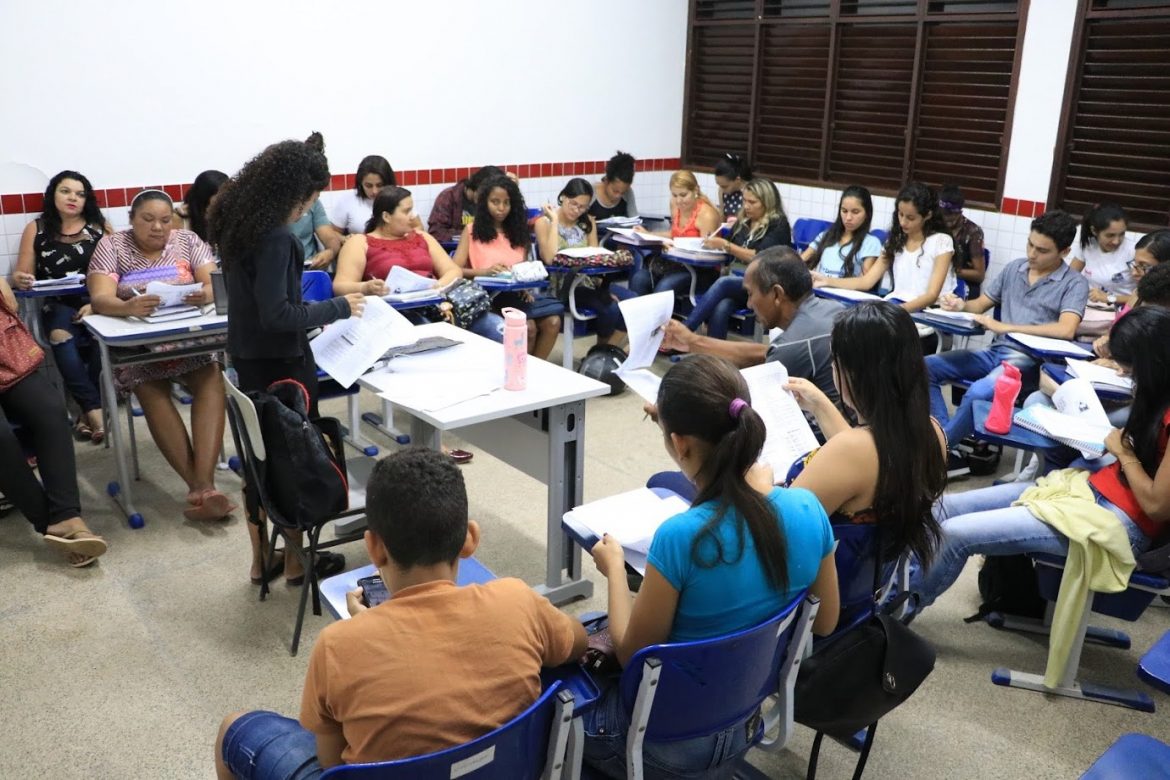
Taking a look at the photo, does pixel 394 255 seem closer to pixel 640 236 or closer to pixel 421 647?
pixel 640 236

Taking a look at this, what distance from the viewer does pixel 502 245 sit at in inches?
221

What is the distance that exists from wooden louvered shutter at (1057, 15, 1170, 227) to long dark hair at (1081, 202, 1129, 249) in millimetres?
224

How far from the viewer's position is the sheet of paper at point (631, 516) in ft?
7.33

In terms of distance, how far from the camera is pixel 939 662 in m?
3.16

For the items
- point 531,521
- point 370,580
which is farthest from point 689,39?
point 370,580

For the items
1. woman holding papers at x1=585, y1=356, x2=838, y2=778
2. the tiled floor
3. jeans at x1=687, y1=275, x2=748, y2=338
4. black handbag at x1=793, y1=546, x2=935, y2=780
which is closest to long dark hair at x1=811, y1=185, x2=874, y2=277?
jeans at x1=687, y1=275, x2=748, y2=338

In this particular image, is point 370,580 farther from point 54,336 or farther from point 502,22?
point 502,22

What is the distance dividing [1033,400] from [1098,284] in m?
2.31

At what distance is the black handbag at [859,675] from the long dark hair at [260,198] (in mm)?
2160

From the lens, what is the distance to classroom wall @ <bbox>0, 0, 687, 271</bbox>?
5328 mm

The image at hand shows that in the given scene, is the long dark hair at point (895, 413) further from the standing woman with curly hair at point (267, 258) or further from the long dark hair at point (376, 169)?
the long dark hair at point (376, 169)

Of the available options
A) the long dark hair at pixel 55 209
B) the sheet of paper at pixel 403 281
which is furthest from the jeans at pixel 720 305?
the long dark hair at pixel 55 209

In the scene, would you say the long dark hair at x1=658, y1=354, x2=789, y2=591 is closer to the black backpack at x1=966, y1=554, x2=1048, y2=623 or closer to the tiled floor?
the tiled floor

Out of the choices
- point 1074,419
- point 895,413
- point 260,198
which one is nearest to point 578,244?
point 260,198
